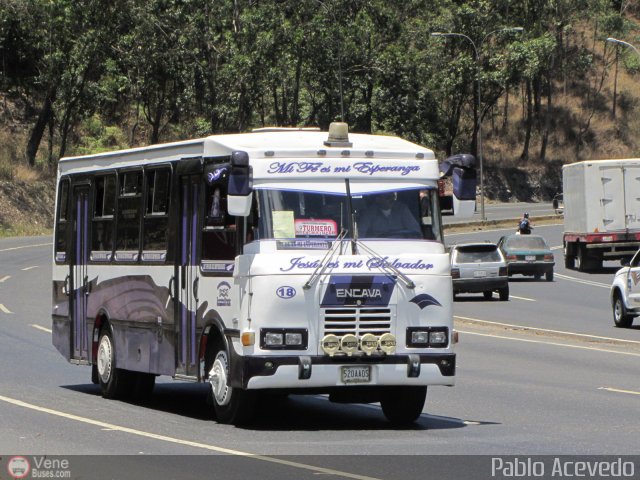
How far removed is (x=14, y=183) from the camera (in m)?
68.4

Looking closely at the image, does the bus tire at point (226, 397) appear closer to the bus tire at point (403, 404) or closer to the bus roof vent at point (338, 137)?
the bus tire at point (403, 404)

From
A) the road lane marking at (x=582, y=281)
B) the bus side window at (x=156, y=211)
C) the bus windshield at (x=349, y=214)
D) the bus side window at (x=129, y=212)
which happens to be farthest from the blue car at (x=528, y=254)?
the bus windshield at (x=349, y=214)

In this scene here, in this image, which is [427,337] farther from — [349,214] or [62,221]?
[62,221]

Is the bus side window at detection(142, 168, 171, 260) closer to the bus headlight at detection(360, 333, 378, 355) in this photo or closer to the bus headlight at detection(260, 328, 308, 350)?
the bus headlight at detection(260, 328, 308, 350)

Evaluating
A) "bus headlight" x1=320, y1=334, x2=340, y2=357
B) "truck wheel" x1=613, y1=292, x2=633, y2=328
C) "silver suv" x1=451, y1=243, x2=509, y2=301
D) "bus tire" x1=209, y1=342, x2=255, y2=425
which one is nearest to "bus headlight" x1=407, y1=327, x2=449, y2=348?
"bus headlight" x1=320, y1=334, x2=340, y2=357

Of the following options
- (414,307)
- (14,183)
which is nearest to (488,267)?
(414,307)

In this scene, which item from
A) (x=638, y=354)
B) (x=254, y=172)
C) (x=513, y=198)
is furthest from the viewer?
(x=513, y=198)

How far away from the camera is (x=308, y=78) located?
83.3m

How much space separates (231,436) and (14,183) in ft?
189

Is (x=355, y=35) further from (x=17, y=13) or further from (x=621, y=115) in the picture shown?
(x=621, y=115)

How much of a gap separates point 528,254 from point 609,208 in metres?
6.08

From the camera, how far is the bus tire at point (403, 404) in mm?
13875

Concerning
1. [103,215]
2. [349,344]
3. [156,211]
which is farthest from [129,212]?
[349,344]

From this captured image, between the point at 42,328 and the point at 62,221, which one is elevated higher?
the point at 62,221
